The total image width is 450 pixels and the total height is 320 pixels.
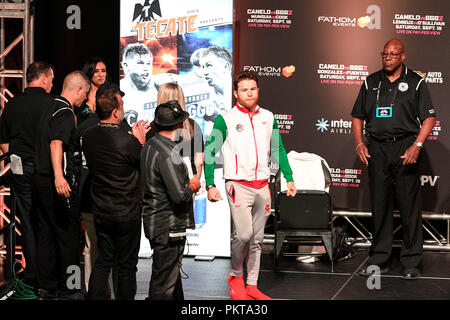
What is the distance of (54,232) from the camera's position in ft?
17.5

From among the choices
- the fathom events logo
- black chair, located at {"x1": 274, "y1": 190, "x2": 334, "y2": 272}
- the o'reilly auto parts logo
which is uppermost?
the fathom events logo

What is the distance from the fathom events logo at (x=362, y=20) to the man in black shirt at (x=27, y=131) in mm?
3158

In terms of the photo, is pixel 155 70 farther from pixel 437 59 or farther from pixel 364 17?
pixel 437 59

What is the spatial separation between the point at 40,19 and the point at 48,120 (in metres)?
2.47

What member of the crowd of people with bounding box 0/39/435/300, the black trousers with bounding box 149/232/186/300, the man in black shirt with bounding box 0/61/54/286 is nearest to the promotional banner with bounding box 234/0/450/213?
the crowd of people with bounding box 0/39/435/300

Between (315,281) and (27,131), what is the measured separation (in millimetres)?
2846

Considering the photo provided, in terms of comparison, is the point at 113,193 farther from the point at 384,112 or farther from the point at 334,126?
the point at 334,126

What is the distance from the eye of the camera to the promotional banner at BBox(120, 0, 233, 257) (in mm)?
6652

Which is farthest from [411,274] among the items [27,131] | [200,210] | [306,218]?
[27,131]

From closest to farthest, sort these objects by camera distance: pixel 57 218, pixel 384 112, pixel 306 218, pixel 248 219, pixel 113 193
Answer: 1. pixel 113 193
2. pixel 248 219
3. pixel 57 218
4. pixel 384 112
5. pixel 306 218

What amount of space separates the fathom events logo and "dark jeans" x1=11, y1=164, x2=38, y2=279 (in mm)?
3569

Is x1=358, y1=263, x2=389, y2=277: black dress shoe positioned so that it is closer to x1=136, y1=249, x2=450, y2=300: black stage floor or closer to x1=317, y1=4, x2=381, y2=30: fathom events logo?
x1=136, y1=249, x2=450, y2=300: black stage floor

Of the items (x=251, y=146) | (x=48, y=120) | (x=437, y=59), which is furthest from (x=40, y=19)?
(x=437, y=59)

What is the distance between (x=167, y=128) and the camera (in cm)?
439
